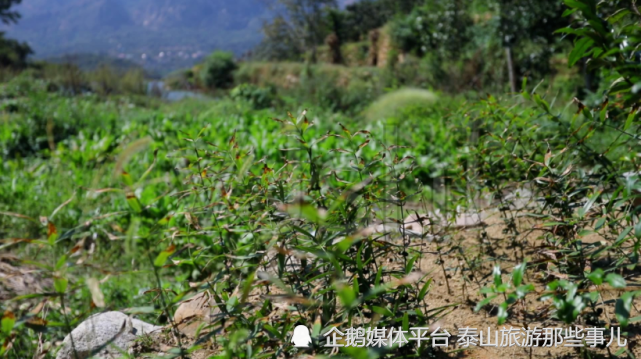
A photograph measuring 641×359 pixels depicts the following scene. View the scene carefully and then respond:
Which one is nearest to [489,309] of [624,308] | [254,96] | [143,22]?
[624,308]

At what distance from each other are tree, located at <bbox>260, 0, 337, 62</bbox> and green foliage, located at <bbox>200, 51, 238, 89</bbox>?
4.94 meters

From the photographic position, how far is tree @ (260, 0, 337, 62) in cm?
2684

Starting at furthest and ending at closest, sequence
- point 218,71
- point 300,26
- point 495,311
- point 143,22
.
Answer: point 143,22 < point 300,26 < point 218,71 < point 495,311

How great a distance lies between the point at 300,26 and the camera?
27.9m

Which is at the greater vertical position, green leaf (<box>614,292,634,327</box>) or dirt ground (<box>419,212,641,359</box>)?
green leaf (<box>614,292,634,327</box>)

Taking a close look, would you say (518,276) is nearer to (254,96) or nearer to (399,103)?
(399,103)

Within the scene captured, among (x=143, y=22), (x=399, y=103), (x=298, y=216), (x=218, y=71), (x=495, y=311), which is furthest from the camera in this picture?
(x=143, y=22)

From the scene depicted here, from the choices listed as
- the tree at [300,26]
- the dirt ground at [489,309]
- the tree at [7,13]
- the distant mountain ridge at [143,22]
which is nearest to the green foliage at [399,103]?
the dirt ground at [489,309]

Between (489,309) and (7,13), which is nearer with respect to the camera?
(489,309)

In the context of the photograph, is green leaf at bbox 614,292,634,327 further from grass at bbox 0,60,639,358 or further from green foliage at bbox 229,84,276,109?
green foliage at bbox 229,84,276,109

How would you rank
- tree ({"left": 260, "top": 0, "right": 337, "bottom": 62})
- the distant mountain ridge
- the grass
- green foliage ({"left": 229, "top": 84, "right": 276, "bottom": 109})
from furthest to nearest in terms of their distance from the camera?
the distant mountain ridge, tree ({"left": 260, "top": 0, "right": 337, "bottom": 62}), green foliage ({"left": 229, "top": 84, "right": 276, "bottom": 109}), the grass

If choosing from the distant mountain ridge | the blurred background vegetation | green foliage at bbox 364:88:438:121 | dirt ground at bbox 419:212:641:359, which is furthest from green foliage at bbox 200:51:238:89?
the distant mountain ridge

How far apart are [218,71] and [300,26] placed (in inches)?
333

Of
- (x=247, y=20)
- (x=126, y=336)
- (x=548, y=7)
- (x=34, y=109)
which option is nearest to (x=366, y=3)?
(x=548, y=7)
